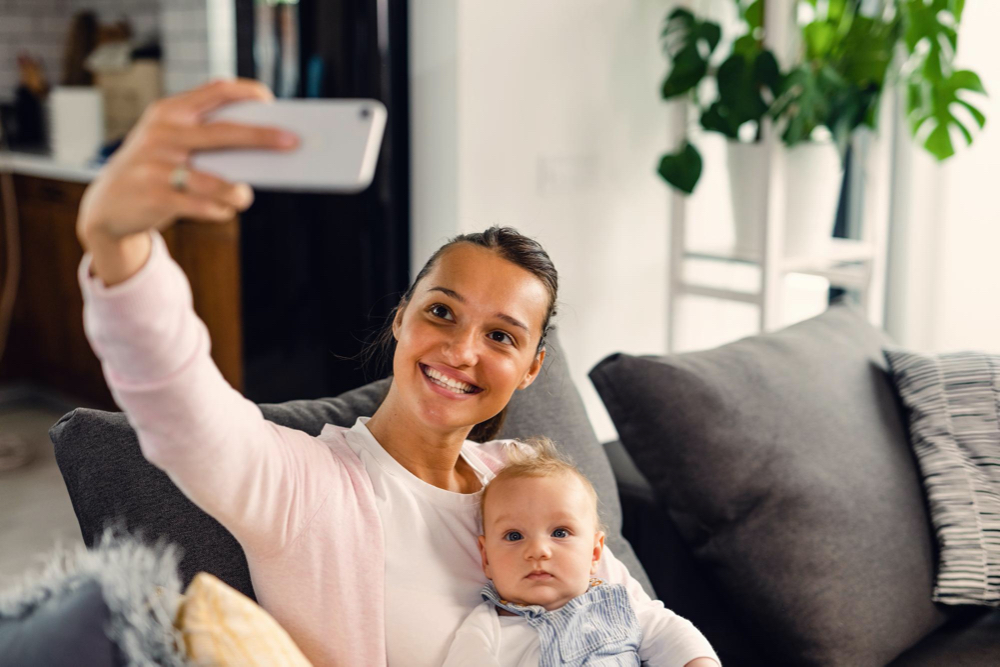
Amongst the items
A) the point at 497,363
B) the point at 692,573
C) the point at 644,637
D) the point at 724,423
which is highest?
the point at 497,363

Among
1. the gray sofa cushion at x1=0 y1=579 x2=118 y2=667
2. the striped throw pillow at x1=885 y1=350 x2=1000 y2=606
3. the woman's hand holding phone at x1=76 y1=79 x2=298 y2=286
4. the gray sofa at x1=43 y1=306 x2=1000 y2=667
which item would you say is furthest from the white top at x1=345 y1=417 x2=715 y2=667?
the striped throw pillow at x1=885 y1=350 x2=1000 y2=606

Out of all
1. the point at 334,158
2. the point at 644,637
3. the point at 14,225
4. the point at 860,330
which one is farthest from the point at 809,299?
the point at 14,225

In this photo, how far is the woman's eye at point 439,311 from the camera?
45.6 inches

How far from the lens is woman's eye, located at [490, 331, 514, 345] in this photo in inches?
45.8

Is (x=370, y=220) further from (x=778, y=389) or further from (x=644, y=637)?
(x=644, y=637)

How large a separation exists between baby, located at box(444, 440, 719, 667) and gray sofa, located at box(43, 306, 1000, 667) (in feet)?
0.77

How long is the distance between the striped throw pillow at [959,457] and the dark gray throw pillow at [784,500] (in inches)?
1.5

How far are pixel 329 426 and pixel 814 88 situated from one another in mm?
1848

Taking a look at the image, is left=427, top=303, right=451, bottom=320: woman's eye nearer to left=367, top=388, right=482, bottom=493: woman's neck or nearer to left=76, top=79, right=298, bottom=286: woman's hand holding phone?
left=367, top=388, right=482, bottom=493: woman's neck

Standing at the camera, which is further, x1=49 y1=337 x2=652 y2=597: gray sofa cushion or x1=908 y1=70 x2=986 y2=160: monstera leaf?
x1=908 y1=70 x2=986 y2=160: monstera leaf

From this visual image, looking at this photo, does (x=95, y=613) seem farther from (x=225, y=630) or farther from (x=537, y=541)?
(x=537, y=541)

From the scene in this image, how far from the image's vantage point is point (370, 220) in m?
2.86

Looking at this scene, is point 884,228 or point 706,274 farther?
point 706,274

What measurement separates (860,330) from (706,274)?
149cm
